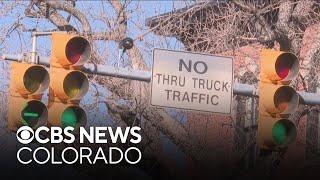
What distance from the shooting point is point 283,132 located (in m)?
8.18

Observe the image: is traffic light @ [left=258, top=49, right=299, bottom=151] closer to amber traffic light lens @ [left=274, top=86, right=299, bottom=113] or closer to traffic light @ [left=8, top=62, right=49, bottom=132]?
amber traffic light lens @ [left=274, top=86, right=299, bottom=113]

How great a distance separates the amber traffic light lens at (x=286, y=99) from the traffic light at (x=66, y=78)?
2.05m

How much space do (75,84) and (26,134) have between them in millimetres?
1624

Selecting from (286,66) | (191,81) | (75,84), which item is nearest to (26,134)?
(75,84)

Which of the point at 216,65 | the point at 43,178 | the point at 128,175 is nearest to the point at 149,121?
the point at 128,175

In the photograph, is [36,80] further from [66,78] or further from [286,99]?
[286,99]

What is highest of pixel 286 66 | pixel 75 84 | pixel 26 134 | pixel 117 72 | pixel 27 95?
pixel 286 66

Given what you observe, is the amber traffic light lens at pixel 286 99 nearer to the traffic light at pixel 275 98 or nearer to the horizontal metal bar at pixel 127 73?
the traffic light at pixel 275 98

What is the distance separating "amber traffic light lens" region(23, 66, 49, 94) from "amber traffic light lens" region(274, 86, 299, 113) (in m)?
2.44

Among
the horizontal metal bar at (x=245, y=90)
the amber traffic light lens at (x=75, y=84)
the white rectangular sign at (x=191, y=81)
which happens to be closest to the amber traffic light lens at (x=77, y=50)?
the amber traffic light lens at (x=75, y=84)

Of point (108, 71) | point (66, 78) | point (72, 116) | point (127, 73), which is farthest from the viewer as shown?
point (108, 71)

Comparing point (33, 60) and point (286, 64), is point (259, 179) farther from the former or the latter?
point (33, 60)

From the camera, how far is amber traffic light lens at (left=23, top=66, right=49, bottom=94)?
24.8 feet

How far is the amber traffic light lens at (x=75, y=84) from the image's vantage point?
7.59 meters
